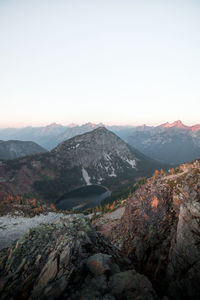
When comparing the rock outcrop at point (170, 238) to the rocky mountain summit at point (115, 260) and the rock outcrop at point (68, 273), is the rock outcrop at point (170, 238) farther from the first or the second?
the rock outcrop at point (68, 273)

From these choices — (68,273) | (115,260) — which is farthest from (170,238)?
(68,273)

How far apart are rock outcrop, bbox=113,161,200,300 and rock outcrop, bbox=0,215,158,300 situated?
527cm

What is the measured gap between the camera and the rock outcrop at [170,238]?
52.7 ft

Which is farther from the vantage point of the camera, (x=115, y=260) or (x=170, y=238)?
(x=170, y=238)

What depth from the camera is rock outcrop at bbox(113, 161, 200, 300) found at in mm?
16062

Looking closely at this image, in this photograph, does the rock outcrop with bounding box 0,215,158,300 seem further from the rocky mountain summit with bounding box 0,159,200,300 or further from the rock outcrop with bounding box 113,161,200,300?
the rock outcrop with bounding box 113,161,200,300

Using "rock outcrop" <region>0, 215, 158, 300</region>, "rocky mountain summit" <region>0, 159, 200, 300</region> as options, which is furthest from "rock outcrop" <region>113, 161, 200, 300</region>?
"rock outcrop" <region>0, 215, 158, 300</region>

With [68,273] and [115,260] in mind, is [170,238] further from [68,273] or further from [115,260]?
[68,273]

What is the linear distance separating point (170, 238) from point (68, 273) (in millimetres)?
15654

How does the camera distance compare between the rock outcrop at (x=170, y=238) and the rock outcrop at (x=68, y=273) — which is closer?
the rock outcrop at (x=68, y=273)

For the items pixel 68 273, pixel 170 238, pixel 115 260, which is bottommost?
pixel 170 238

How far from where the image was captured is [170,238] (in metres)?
21.6

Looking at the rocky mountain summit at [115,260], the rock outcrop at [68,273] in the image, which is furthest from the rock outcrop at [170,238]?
the rock outcrop at [68,273]

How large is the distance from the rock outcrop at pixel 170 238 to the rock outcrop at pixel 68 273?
527cm
